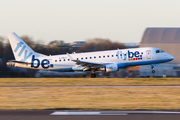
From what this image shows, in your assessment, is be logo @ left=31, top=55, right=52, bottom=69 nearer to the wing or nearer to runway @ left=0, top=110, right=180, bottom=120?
the wing

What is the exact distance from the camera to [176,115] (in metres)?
11.0

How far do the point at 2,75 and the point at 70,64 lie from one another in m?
16.9

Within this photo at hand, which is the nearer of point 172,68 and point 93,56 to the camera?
point 93,56

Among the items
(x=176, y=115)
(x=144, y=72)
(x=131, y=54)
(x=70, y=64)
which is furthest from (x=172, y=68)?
(x=176, y=115)

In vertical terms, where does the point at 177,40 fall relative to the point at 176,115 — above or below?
above

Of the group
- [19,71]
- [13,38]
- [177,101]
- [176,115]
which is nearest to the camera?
[176,115]

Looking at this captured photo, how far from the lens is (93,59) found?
34.8 metres

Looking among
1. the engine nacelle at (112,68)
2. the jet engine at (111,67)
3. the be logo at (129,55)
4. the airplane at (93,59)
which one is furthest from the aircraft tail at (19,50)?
the be logo at (129,55)

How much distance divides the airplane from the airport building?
9541 millimetres

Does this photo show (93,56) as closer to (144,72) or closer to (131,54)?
(131,54)

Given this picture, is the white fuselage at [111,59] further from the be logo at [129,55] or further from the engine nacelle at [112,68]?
the engine nacelle at [112,68]

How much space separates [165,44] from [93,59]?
18983 millimetres

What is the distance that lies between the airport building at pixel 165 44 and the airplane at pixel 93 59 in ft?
31.3

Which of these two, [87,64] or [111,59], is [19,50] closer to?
[87,64]
